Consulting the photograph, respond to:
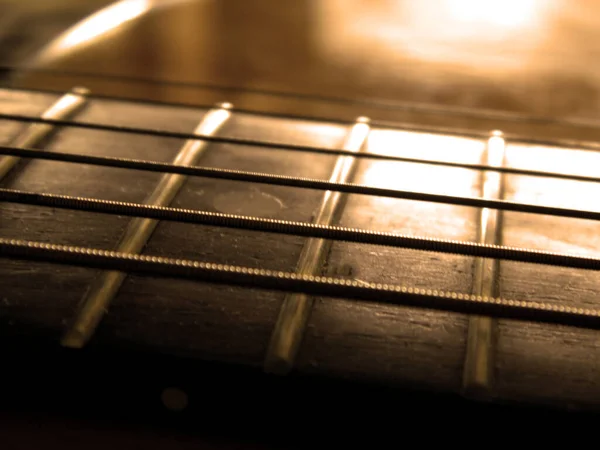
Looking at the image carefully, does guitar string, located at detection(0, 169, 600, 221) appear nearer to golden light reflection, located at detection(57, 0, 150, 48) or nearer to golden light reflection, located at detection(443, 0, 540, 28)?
golden light reflection, located at detection(57, 0, 150, 48)

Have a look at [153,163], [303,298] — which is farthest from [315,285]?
[153,163]

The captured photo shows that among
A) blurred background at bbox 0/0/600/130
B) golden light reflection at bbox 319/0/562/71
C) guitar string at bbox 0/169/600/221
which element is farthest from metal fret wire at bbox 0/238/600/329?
golden light reflection at bbox 319/0/562/71

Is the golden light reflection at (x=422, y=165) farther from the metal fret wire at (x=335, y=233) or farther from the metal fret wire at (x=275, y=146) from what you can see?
the metal fret wire at (x=335, y=233)

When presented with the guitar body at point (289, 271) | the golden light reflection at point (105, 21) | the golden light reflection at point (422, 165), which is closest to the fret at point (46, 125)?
the guitar body at point (289, 271)

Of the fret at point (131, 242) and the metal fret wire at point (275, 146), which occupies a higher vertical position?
the metal fret wire at point (275, 146)

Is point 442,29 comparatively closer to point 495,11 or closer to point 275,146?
point 495,11

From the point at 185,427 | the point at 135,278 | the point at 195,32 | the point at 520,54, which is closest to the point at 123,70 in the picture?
the point at 195,32
